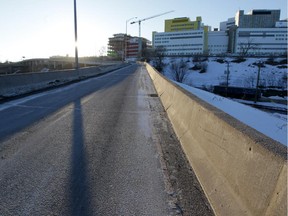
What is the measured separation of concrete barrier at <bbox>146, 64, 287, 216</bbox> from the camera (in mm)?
2711

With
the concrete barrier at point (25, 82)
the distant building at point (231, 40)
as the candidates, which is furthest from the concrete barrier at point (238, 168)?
the distant building at point (231, 40)

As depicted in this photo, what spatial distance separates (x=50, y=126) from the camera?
27.9 feet

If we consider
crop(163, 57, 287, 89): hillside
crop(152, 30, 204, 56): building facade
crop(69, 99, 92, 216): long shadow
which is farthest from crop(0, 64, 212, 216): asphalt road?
crop(152, 30, 204, 56): building facade

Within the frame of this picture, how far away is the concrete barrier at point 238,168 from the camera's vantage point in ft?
8.89

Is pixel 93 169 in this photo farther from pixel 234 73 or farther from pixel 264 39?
pixel 264 39

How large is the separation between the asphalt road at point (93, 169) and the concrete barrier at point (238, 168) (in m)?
0.29

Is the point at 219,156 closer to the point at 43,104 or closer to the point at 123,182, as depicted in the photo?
the point at 123,182

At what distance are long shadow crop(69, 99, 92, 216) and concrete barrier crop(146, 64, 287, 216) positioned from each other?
5.11 feet

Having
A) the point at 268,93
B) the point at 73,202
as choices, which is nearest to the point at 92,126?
the point at 73,202

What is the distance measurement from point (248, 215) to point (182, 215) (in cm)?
97

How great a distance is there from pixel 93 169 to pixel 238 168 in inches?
100

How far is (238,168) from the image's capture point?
3.50 meters

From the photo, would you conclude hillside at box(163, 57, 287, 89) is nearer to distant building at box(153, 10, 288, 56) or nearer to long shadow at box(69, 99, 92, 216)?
long shadow at box(69, 99, 92, 216)

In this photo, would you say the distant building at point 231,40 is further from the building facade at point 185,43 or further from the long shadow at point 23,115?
the long shadow at point 23,115
